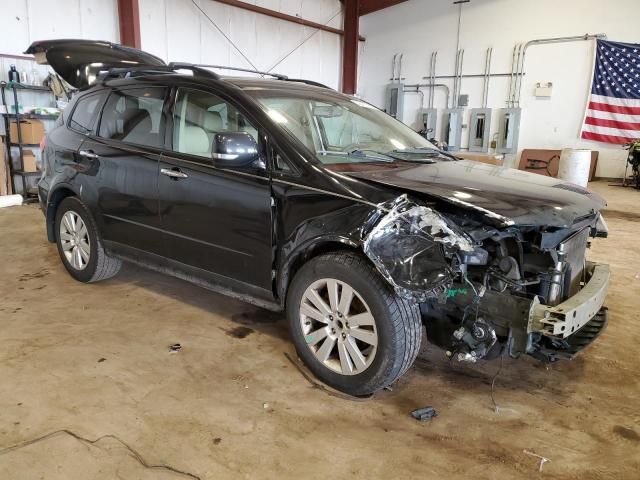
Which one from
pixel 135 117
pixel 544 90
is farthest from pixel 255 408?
pixel 544 90

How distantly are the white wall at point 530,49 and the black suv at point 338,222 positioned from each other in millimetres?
9501

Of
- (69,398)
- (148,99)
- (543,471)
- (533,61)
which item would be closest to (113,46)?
(148,99)

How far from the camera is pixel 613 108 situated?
35.0ft

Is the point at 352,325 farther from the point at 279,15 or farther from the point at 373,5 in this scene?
the point at 373,5

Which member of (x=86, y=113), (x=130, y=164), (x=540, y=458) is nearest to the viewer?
(x=540, y=458)

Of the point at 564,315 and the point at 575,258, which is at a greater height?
the point at 575,258

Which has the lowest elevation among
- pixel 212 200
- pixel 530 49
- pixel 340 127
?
pixel 212 200

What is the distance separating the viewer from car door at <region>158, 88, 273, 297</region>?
8.37 ft

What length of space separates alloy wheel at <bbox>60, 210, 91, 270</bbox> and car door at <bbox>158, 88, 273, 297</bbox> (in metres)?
0.97

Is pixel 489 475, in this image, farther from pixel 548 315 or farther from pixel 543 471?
pixel 548 315

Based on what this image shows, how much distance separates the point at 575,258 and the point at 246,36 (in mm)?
10130

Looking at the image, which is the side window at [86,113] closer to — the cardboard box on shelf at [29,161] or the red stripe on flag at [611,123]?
the cardboard box on shelf at [29,161]

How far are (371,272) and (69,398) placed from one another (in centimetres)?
147

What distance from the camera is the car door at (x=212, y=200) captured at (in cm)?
255
